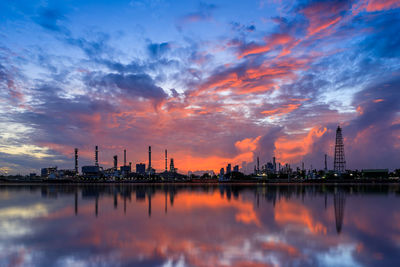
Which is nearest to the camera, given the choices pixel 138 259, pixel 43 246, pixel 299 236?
pixel 138 259

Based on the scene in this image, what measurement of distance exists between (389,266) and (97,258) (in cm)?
1460

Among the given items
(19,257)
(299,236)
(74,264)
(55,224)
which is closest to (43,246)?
(19,257)

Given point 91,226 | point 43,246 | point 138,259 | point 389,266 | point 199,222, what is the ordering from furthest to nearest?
point 199,222 < point 91,226 < point 43,246 < point 138,259 < point 389,266

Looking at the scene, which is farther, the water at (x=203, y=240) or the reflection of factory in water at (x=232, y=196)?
the reflection of factory in water at (x=232, y=196)

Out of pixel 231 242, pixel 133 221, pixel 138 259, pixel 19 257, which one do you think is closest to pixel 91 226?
pixel 133 221

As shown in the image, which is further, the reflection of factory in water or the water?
the reflection of factory in water

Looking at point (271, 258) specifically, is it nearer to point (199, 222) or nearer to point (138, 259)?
point (138, 259)

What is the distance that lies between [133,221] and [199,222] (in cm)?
612

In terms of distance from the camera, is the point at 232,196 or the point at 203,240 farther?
the point at 232,196

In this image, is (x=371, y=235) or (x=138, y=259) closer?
(x=138, y=259)

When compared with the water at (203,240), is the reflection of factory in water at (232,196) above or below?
below

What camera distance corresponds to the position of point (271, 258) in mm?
14734

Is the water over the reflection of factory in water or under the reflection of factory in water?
over

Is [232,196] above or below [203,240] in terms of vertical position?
below
